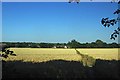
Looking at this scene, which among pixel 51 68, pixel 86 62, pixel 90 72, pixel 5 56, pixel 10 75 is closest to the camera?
pixel 5 56

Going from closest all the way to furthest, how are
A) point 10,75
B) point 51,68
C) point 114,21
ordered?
point 114,21 < point 10,75 < point 51,68

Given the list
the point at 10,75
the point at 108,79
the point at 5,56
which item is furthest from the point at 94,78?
the point at 5,56

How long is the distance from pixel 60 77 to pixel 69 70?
1.82 m


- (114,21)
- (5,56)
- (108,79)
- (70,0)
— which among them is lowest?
(108,79)

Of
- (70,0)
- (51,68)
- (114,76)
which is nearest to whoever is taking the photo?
(70,0)

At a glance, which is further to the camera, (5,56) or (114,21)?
(114,21)

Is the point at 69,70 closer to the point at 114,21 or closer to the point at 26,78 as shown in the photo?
the point at 26,78

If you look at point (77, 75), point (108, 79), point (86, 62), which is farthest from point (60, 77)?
point (86, 62)

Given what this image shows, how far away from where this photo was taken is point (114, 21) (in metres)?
6.32

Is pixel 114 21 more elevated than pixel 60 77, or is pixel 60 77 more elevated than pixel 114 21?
pixel 114 21

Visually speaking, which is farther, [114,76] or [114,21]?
[114,76]

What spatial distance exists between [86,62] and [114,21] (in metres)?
5.83

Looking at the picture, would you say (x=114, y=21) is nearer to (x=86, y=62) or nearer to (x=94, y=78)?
(x=94, y=78)

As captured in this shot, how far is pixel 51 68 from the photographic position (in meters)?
10.8
